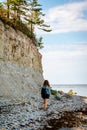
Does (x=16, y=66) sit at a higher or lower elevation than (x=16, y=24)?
lower

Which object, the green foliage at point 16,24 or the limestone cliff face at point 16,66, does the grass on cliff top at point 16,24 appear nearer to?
the green foliage at point 16,24

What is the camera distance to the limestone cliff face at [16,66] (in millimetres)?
32875

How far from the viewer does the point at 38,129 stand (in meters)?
14.7

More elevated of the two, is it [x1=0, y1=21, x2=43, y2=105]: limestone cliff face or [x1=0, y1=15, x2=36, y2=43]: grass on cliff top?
[x1=0, y1=15, x2=36, y2=43]: grass on cliff top

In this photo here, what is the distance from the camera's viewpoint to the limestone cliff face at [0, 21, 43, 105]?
108 ft

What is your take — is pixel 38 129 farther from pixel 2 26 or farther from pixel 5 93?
pixel 2 26

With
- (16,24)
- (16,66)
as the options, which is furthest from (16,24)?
(16,66)

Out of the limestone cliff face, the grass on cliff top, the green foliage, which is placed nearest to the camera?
the limestone cliff face

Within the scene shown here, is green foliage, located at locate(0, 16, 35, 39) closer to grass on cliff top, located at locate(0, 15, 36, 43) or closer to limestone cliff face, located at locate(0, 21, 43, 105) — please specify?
grass on cliff top, located at locate(0, 15, 36, 43)

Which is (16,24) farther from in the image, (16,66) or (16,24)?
(16,66)

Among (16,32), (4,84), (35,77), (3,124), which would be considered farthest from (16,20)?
(3,124)

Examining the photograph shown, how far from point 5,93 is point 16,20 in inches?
673

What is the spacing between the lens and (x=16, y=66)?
3841 centimetres

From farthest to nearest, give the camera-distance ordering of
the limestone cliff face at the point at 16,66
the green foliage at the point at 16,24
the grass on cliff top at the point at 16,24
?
1. the green foliage at the point at 16,24
2. the grass on cliff top at the point at 16,24
3. the limestone cliff face at the point at 16,66
